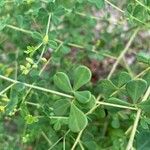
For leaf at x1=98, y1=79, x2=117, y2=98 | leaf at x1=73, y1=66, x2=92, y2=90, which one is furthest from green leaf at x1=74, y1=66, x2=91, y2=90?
leaf at x1=98, y1=79, x2=117, y2=98

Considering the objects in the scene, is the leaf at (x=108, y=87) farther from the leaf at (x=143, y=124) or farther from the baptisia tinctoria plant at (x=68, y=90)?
the leaf at (x=143, y=124)

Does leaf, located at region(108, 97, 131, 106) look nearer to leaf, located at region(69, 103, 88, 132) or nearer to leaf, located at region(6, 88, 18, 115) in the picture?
leaf, located at region(69, 103, 88, 132)

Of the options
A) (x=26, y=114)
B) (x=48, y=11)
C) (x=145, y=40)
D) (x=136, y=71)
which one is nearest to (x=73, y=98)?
(x=26, y=114)

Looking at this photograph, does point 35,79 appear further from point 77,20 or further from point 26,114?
point 77,20

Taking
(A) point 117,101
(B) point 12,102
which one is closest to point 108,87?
(A) point 117,101

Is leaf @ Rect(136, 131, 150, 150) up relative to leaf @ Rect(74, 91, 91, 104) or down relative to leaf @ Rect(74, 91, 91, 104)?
down
